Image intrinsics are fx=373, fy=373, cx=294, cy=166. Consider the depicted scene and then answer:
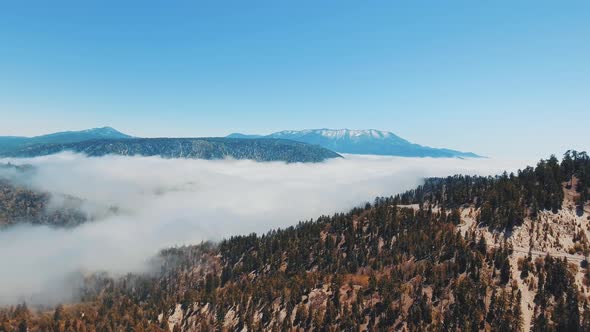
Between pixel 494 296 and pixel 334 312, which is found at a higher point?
pixel 494 296

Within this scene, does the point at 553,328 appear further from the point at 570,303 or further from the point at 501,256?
the point at 501,256

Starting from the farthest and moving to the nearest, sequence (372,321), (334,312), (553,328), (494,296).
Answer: (334,312) < (372,321) < (494,296) < (553,328)

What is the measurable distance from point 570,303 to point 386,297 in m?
72.7

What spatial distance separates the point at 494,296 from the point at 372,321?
5481 cm

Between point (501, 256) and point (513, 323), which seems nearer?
point (513, 323)

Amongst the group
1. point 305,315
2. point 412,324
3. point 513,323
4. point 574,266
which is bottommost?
point 305,315

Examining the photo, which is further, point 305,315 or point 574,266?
point 305,315

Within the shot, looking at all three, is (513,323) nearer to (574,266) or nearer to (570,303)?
(570,303)

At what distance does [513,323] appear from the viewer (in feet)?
467

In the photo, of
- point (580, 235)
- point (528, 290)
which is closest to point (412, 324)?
point (528, 290)

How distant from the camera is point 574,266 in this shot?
556 ft

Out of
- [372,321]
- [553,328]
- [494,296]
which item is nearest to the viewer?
[553,328]

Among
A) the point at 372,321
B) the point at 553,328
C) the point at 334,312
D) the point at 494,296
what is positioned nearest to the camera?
the point at 553,328

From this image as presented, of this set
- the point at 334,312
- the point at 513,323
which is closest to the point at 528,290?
the point at 513,323
